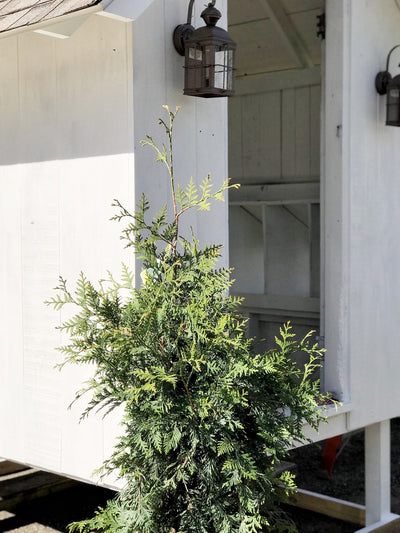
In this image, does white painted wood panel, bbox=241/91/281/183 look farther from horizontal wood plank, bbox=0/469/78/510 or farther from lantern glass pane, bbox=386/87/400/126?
horizontal wood plank, bbox=0/469/78/510

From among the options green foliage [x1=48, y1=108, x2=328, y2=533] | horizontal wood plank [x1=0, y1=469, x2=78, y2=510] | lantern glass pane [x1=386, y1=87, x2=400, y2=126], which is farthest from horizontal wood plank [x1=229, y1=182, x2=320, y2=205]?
green foliage [x1=48, y1=108, x2=328, y2=533]

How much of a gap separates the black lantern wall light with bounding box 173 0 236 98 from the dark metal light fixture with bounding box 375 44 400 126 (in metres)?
1.17

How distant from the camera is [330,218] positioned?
159 inches

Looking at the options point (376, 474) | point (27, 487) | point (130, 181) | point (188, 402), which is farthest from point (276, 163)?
point (188, 402)

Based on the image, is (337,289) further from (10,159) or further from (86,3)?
(86,3)

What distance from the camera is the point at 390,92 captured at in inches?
160

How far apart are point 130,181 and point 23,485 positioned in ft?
10.1

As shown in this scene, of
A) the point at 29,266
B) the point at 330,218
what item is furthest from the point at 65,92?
the point at 330,218

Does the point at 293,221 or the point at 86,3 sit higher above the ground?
the point at 86,3

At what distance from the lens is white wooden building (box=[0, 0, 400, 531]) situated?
316 cm

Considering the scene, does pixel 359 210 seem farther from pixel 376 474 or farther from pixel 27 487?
pixel 27 487

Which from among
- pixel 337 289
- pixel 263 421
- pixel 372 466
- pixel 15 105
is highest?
pixel 15 105

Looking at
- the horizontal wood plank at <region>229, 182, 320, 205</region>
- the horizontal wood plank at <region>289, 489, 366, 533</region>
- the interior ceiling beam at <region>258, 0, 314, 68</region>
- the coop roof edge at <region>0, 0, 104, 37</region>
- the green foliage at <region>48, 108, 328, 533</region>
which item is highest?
the interior ceiling beam at <region>258, 0, 314, 68</region>

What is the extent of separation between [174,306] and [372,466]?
2575 millimetres
